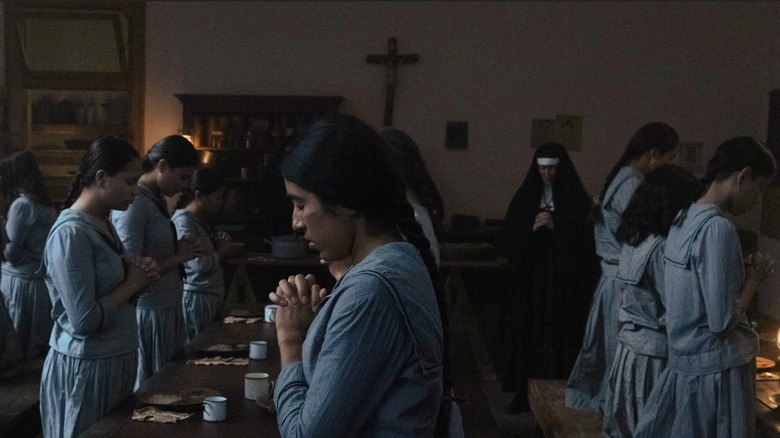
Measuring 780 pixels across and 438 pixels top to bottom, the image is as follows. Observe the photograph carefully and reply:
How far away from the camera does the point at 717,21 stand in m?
8.79

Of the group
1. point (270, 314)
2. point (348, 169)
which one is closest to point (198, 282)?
point (270, 314)

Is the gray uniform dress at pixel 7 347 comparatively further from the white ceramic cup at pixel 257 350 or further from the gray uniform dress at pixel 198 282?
the white ceramic cup at pixel 257 350

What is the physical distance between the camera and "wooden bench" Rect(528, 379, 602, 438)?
4.50 m

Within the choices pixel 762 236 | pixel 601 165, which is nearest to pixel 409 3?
pixel 601 165

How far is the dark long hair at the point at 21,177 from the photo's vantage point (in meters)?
5.62

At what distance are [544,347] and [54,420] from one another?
3.56 metres

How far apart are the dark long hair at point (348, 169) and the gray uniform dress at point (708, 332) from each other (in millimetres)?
1829

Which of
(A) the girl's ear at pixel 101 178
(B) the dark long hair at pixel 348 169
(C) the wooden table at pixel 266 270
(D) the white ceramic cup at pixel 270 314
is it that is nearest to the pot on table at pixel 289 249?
(C) the wooden table at pixel 266 270

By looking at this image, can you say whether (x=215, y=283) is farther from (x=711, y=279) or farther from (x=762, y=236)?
(x=762, y=236)

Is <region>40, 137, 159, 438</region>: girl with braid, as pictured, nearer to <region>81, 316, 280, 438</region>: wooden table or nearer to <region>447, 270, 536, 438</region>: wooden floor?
<region>81, 316, 280, 438</region>: wooden table

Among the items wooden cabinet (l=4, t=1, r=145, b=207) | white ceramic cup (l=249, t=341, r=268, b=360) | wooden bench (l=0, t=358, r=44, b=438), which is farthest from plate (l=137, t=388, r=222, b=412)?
wooden cabinet (l=4, t=1, r=145, b=207)

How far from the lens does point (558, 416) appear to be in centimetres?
473

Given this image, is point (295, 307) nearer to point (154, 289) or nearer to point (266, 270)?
point (154, 289)

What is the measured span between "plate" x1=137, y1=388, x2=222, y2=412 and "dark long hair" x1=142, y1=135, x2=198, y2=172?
1.40 metres
